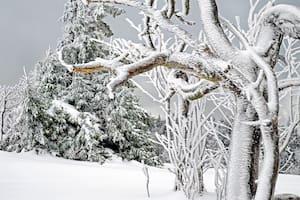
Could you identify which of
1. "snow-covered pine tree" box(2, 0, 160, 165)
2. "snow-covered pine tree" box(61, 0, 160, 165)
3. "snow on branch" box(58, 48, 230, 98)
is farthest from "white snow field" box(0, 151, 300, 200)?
"snow-covered pine tree" box(61, 0, 160, 165)

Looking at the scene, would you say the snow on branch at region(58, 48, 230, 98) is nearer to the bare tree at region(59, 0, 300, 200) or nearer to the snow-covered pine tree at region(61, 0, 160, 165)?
the bare tree at region(59, 0, 300, 200)

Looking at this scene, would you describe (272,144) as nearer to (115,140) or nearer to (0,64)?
(115,140)

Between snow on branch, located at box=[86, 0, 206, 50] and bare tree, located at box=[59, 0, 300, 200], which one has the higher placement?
snow on branch, located at box=[86, 0, 206, 50]

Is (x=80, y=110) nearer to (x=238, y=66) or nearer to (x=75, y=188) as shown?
(x=75, y=188)

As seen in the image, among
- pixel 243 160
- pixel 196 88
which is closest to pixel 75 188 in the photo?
pixel 196 88

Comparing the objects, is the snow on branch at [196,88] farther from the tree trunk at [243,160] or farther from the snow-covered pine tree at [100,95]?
the snow-covered pine tree at [100,95]

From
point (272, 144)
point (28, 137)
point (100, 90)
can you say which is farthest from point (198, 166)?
point (100, 90)

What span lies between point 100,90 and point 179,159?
12894mm

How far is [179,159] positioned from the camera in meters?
4.91

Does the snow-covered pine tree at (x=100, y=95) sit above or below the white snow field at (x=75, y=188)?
above

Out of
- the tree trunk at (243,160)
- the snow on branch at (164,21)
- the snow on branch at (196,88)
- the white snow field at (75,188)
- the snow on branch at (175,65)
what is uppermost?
the snow on branch at (164,21)

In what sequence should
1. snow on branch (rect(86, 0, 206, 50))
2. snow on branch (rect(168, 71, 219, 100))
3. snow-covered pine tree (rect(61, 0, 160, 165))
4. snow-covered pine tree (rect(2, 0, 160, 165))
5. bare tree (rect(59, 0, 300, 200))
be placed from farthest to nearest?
snow-covered pine tree (rect(61, 0, 160, 165)), snow-covered pine tree (rect(2, 0, 160, 165)), snow on branch (rect(168, 71, 219, 100)), snow on branch (rect(86, 0, 206, 50)), bare tree (rect(59, 0, 300, 200))

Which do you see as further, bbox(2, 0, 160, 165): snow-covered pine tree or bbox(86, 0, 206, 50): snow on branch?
bbox(2, 0, 160, 165): snow-covered pine tree

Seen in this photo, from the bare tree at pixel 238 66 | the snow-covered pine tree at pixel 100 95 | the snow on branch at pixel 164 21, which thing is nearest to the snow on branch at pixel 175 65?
the bare tree at pixel 238 66
